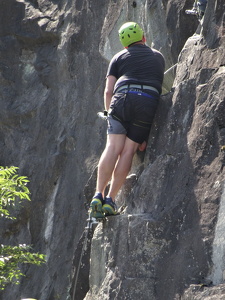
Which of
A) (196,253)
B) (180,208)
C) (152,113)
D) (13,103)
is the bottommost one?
(196,253)

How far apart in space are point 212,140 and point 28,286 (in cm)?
755

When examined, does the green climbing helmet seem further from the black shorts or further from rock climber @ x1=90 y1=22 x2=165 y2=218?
the black shorts

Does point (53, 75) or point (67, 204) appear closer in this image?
point (67, 204)

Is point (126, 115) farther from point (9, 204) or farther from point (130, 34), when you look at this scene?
point (9, 204)

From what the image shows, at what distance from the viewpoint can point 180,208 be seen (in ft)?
25.4

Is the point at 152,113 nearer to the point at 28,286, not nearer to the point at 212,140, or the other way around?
the point at 212,140

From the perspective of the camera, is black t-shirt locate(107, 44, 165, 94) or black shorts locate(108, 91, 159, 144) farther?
black t-shirt locate(107, 44, 165, 94)

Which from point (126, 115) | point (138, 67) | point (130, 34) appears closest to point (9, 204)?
point (126, 115)

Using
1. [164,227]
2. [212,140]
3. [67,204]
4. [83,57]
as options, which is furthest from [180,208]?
[83,57]

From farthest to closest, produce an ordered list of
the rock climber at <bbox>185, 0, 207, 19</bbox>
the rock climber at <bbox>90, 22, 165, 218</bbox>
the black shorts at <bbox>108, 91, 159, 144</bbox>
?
1. the rock climber at <bbox>185, 0, 207, 19</bbox>
2. the black shorts at <bbox>108, 91, 159, 144</bbox>
3. the rock climber at <bbox>90, 22, 165, 218</bbox>

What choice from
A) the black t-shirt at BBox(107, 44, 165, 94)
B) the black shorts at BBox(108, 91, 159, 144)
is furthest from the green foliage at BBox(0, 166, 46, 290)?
the black t-shirt at BBox(107, 44, 165, 94)

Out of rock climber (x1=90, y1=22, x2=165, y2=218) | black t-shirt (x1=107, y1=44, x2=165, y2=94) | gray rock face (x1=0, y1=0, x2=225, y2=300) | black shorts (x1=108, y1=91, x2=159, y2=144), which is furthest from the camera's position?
black t-shirt (x1=107, y1=44, x2=165, y2=94)

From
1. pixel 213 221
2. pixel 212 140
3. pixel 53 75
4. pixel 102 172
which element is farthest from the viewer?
pixel 53 75

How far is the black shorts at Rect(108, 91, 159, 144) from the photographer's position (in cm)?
877
